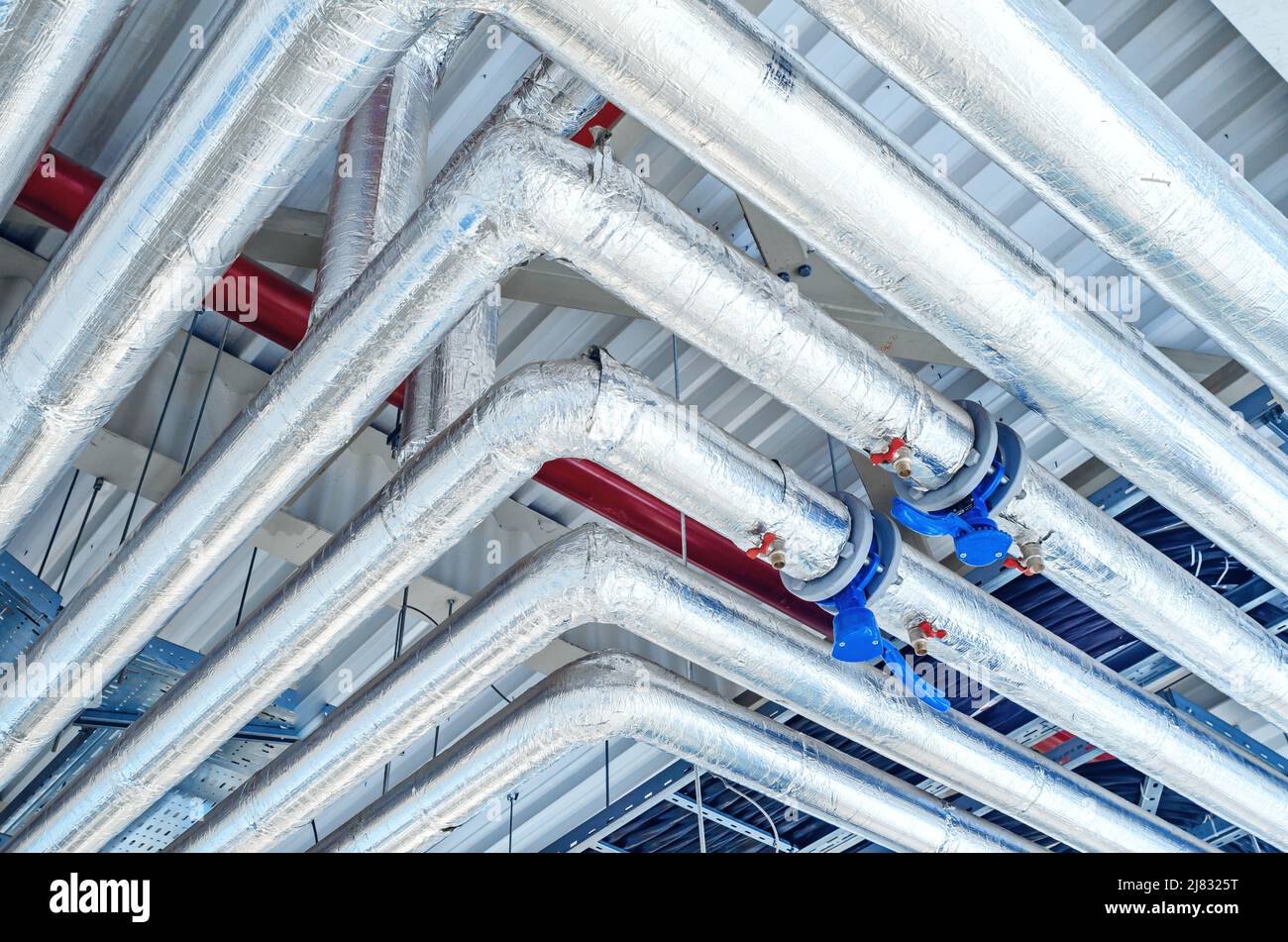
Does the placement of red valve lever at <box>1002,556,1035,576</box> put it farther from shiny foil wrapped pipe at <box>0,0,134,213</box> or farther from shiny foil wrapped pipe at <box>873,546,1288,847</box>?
shiny foil wrapped pipe at <box>0,0,134,213</box>

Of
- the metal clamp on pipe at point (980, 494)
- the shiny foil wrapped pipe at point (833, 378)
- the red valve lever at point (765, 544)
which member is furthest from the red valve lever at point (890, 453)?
the red valve lever at point (765, 544)

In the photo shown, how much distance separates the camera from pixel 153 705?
232 centimetres

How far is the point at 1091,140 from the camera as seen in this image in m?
1.34

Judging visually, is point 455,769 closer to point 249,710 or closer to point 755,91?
point 249,710

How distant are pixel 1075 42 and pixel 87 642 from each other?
2062mm

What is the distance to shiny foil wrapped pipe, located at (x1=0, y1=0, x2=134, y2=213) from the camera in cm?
132

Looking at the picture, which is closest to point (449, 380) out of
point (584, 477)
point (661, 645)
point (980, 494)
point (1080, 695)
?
point (584, 477)

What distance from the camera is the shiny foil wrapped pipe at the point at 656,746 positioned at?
2160 mm

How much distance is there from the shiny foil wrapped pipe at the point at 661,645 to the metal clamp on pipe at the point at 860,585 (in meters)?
0.20

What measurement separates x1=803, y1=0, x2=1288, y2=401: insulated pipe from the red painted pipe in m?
1.01

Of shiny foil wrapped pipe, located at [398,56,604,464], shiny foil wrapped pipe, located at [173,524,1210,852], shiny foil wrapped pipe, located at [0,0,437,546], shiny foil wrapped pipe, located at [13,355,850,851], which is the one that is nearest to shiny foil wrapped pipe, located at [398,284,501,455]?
shiny foil wrapped pipe, located at [398,56,604,464]

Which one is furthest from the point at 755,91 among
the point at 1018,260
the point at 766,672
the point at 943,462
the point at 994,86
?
the point at 766,672

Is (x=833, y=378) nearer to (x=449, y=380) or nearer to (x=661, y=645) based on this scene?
(x=661, y=645)

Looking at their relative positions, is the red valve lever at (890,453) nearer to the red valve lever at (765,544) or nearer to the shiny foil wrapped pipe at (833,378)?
the shiny foil wrapped pipe at (833,378)
